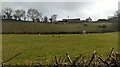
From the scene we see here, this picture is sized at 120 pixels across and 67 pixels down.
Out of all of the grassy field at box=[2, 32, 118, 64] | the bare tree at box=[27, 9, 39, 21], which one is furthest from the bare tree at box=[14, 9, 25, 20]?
the grassy field at box=[2, 32, 118, 64]

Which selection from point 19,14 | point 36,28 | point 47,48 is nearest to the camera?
Result: point 47,48

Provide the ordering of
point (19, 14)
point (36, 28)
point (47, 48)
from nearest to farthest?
point (47, 48) → point (36, 28) → point (19, 14)

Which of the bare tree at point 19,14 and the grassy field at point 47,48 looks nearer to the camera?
the grassy field at point 47,48

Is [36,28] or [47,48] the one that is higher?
[47,48]

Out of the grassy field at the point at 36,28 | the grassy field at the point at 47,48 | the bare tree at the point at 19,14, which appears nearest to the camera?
the grassy field at the point at 47,48

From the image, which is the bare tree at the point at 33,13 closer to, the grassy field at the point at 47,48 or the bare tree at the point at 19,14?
the bare tree at the point at 19,14

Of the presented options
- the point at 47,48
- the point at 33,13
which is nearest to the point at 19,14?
the point at 33,13

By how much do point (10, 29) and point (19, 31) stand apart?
4.04m

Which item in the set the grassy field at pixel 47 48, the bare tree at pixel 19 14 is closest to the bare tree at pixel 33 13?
the bare tree at pixel 19 14

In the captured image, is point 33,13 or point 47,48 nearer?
point 47,48

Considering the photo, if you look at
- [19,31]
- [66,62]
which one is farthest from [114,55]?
[19,31]

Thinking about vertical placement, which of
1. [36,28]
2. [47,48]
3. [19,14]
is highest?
[19,14]

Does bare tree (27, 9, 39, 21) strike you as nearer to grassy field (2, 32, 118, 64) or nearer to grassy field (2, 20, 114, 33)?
grassy field (2, 20, 114, 33)

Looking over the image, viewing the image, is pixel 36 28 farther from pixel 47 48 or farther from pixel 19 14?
pixel 47 48
